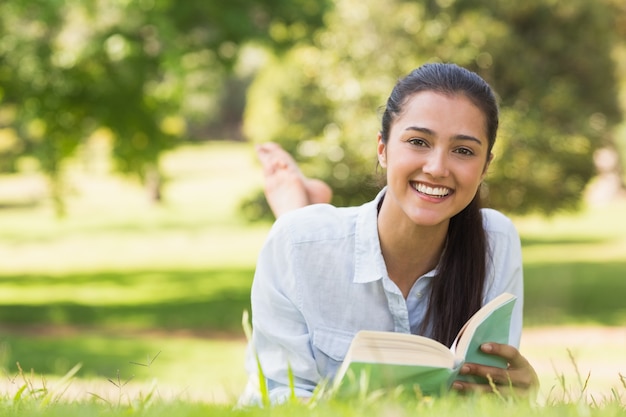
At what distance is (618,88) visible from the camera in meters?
17.6

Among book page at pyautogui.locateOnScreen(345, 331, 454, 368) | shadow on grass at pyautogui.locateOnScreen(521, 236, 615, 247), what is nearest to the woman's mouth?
book page at pyautogui.locateOnScreen(345, 331, 454, 368)

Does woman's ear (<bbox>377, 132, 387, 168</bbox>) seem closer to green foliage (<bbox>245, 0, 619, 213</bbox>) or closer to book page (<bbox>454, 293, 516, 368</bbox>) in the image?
book page (<bbox>454, 293, 516, 368</bbox>)

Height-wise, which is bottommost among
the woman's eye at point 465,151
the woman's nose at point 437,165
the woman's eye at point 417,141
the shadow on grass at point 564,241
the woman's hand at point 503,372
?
the shadow on grass at point 564,241

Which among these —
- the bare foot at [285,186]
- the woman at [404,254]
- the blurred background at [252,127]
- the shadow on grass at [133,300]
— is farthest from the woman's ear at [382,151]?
the shadow on grass at [133,300]

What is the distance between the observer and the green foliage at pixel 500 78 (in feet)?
51.6

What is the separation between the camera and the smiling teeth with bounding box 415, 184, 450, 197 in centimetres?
265

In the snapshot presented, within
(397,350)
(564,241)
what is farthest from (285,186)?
(564,241)

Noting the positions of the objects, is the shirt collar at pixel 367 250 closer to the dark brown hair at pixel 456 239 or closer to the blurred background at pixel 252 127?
the dark brown hair at pixel 456 239

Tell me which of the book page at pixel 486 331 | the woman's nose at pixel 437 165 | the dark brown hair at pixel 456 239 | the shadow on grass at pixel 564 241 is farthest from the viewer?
the shadow on grass at pixel 564 241

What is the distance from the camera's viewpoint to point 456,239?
2955 mm

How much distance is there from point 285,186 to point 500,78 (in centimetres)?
1223

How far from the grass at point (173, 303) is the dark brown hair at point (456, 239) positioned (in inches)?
17.3

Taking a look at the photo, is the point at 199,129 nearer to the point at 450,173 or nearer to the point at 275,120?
the point at 275,120

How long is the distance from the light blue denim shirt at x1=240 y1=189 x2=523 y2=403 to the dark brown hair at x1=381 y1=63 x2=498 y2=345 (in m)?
0.06
